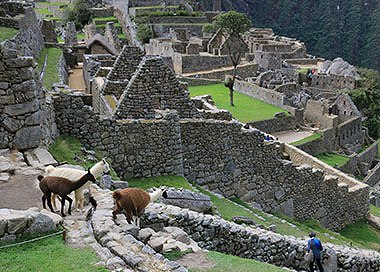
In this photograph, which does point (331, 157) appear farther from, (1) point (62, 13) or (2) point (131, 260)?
(1) point (62, 13)

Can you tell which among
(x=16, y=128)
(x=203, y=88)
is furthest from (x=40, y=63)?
(x=203, y=88)

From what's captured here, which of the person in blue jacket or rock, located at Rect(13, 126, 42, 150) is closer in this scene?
rock, located at Rect(13, 126, 42, 150)

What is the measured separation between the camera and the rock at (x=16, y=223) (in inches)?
256

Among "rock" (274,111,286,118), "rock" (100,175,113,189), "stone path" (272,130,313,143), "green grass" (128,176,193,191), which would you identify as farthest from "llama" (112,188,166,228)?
"rock" (274,111,286,118)

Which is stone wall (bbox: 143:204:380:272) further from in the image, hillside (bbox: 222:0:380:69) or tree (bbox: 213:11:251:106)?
hillside (bbox: 222:0:380:69)

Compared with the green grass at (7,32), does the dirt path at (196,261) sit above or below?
below

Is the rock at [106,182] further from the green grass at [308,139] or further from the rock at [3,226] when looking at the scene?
the green grass at [308,139]

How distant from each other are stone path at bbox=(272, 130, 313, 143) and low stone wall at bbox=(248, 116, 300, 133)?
375mm

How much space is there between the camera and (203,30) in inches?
3137

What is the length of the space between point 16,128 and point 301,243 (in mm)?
5508

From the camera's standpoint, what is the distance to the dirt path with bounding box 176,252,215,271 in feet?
23.5

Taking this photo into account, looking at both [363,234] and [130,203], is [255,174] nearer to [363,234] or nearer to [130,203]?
[363,234]

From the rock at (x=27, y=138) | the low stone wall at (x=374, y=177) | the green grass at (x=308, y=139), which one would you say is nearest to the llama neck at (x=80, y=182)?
the rock at (x=27, y=138)

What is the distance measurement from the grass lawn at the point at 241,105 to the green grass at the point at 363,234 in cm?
1637
